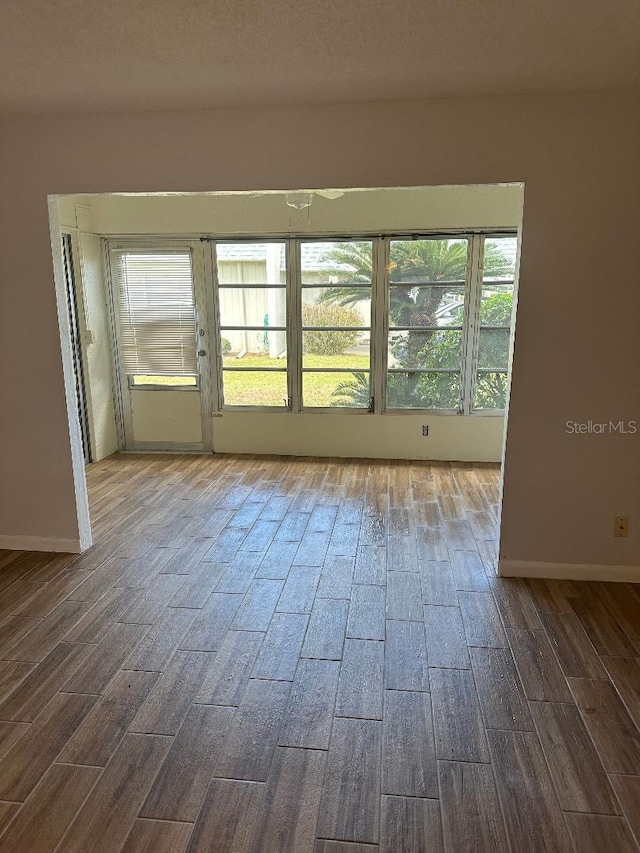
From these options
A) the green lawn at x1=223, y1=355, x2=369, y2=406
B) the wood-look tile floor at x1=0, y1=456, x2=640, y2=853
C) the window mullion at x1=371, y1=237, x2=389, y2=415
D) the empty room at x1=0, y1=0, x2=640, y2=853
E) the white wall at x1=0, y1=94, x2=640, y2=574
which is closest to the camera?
the wood-look tile floor at x1=0, y1=456, x2=640, y2=853

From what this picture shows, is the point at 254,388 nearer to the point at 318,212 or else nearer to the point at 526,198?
the point at 318,212

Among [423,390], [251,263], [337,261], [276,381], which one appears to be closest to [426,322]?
[423,390]

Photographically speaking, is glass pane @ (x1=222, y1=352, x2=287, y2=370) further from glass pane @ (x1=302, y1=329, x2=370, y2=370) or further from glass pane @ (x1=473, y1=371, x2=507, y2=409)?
glass pane @ (x1=473, y1=371, x2=507, y2=409)

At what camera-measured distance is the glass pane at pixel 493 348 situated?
523 centimetres

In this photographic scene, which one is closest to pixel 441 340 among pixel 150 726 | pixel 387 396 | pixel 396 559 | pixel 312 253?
pixel 387 396

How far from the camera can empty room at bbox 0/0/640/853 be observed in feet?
5.76

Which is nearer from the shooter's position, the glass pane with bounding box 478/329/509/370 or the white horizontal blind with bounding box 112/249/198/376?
the glass pane with bounding box 478/329/509/370

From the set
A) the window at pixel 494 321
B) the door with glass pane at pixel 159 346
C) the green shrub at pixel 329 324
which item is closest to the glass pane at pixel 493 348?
the window at pixel 494 321

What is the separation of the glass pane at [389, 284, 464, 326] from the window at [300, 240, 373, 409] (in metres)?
0.27

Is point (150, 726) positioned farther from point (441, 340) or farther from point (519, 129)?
point (441, 340)

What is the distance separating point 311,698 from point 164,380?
4.29 m

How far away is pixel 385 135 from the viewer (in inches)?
106

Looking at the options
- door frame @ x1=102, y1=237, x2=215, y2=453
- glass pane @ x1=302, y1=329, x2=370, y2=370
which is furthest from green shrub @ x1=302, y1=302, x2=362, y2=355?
door frame @ x1=102, y1=237, x2=215, y2=453

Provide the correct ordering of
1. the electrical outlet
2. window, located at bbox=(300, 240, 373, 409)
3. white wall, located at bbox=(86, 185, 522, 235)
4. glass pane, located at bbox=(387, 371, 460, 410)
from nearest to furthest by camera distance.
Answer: the electrical outlet < white wall, located at bbox=(86, 185, 522, 235) < window, located at bbox=(300, 240, 373, 409) < glass pane, located at bbox=(387, 371, 460, 410)
